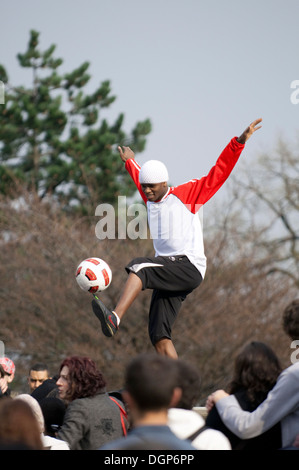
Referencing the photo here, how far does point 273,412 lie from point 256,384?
27 cm

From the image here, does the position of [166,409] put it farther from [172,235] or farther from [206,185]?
[206,185]

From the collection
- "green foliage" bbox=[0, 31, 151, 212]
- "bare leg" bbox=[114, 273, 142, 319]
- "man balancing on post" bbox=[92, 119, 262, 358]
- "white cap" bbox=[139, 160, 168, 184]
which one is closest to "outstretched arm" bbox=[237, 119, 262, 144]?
"man balancing on post" bbox=[92, 119, 262, 358]

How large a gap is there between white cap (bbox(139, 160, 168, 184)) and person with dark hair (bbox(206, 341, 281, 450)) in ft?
9.54

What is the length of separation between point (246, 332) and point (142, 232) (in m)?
5.16

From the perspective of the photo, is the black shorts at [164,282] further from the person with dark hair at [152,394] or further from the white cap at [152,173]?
the person with dark hair at [152,394]

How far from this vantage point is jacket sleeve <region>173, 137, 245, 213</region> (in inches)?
290

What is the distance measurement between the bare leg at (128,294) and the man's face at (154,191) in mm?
854

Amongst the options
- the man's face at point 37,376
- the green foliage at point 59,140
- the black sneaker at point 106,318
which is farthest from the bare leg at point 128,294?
the green foliage at point 59,140

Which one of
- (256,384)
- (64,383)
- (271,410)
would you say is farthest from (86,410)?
(271,410)

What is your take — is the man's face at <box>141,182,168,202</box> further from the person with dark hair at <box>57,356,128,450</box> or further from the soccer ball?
the person with dark hair at <box>57,356,128,450</box>

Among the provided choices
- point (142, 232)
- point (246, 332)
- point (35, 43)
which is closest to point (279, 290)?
point (246, 332)

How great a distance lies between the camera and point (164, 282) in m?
7.28

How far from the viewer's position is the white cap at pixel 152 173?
7.24 metres

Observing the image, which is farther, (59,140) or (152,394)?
(59,140)
